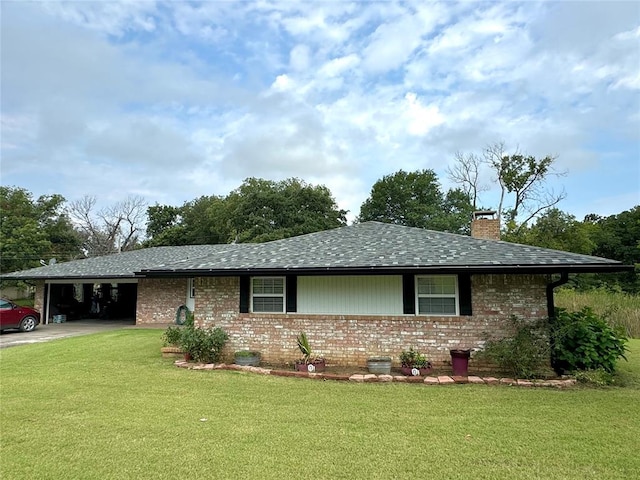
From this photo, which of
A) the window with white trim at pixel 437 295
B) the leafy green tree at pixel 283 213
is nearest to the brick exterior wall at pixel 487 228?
the window with white trim at pixel 437 295

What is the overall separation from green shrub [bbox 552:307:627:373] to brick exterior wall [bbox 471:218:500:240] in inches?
154

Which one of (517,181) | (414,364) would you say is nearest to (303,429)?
(414,364)

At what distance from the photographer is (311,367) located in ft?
25.8

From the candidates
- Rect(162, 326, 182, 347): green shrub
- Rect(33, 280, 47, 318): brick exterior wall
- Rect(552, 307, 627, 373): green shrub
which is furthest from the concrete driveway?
Rect(552, 307, 627, 373): green shrub

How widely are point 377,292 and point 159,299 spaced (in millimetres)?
12736

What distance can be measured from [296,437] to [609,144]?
Result: 59.5 ft

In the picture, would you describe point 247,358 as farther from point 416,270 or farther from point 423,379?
point 416,270

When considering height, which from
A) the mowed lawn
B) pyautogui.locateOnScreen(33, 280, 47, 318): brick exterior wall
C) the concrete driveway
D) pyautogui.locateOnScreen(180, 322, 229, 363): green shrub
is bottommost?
the concrete driveway

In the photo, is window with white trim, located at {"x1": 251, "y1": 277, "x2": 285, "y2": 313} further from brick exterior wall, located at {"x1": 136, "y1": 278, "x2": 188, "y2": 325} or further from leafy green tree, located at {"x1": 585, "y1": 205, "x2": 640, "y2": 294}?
leafy green tree, located at {"x1": 585, "y1": 205, "x2": 640, "y2": 294}

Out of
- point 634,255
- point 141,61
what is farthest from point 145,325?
point 634,255

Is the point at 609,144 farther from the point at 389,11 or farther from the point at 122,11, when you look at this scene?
the point at 122,11

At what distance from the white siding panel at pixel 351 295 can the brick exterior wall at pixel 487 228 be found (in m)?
4.01

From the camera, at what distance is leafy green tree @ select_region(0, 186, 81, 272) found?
3106cm

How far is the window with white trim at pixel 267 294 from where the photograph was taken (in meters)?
9.08
